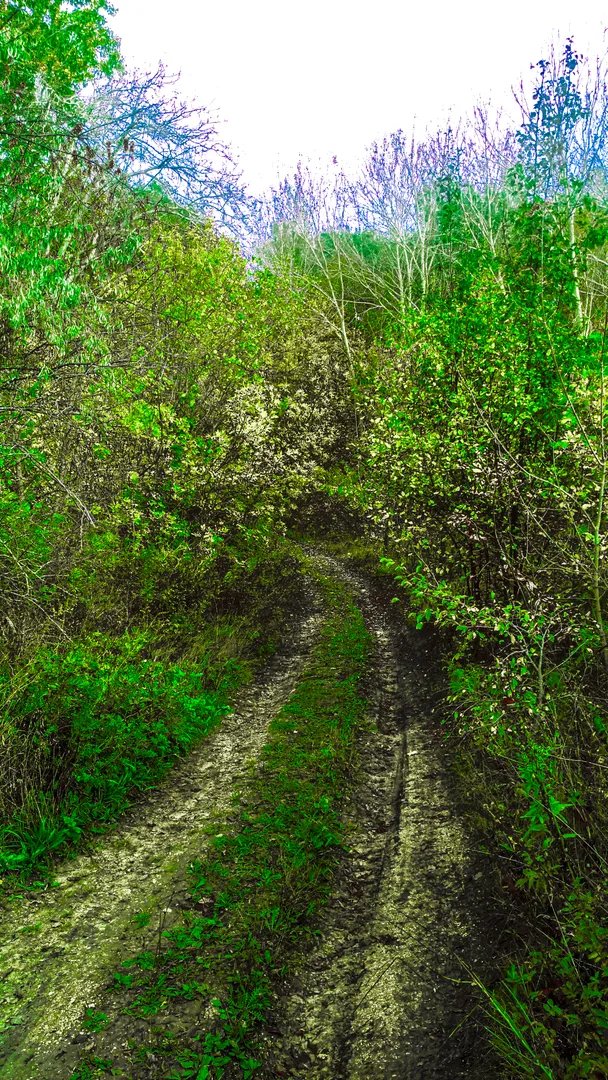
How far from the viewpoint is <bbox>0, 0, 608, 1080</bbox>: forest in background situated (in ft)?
18.9

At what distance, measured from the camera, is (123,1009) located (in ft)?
17.2

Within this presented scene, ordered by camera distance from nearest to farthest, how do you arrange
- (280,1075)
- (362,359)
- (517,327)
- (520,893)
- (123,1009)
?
1. (280,1075)
2. (123,1009)
3. (520,893)
4. (517,327)
5. (362,359)

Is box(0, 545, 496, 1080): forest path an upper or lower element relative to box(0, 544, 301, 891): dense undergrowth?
lower

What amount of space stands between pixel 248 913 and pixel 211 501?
9.14 metres

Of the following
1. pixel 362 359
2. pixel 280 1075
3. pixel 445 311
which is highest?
pixel 362 359

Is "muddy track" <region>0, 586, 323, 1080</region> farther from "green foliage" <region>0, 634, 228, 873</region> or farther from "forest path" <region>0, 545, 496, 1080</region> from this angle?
"green foliage" <region>0, 634, 228, 873</region>

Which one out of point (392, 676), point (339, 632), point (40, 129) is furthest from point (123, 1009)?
point (339, 632)

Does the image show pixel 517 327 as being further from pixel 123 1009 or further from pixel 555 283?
pixel 123 1009

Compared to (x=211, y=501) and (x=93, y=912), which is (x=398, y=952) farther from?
(x=211, y=501)

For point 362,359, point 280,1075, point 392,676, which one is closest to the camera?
point 280,1075

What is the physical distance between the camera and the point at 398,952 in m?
6.05

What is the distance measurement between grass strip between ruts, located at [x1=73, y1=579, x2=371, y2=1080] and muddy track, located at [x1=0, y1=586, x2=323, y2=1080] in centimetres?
28

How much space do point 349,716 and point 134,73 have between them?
42.9 ft

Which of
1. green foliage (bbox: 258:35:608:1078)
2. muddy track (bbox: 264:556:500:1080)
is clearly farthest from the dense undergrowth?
green foliage (bbox: 258:35:608:1078)
